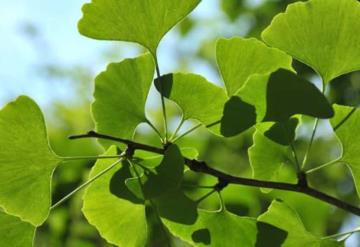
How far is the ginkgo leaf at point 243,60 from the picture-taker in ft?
2.06

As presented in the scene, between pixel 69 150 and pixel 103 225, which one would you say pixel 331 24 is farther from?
pixel 69 150

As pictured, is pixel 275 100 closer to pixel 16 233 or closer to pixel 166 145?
pixel 166 145

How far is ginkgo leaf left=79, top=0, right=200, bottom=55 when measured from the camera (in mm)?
634

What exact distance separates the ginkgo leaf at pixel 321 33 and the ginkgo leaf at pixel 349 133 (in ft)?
0.14

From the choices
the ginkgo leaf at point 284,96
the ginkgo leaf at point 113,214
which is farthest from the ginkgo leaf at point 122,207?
the ginkgo leaf at point 284,96

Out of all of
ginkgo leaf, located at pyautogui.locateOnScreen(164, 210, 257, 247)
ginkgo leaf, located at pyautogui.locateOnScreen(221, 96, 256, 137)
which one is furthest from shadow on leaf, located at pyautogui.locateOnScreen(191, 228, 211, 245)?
ginkgo leaf, located at pyautogui.locateOnScreen(221, 96, 256, 137)

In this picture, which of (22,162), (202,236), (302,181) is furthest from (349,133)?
(22,162)

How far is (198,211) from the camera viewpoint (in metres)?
0.66

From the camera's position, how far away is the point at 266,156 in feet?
2.22

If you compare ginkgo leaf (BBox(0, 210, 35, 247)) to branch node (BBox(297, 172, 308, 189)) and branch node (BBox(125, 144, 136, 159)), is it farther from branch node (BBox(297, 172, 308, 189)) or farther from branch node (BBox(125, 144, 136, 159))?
branch node (BBox(297, 172, 308, 189))

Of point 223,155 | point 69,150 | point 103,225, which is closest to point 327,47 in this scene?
point 103,225

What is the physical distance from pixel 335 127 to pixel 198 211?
150 mm

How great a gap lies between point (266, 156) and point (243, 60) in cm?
10

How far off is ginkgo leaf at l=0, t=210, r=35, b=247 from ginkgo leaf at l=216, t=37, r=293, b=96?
0.78 ft
